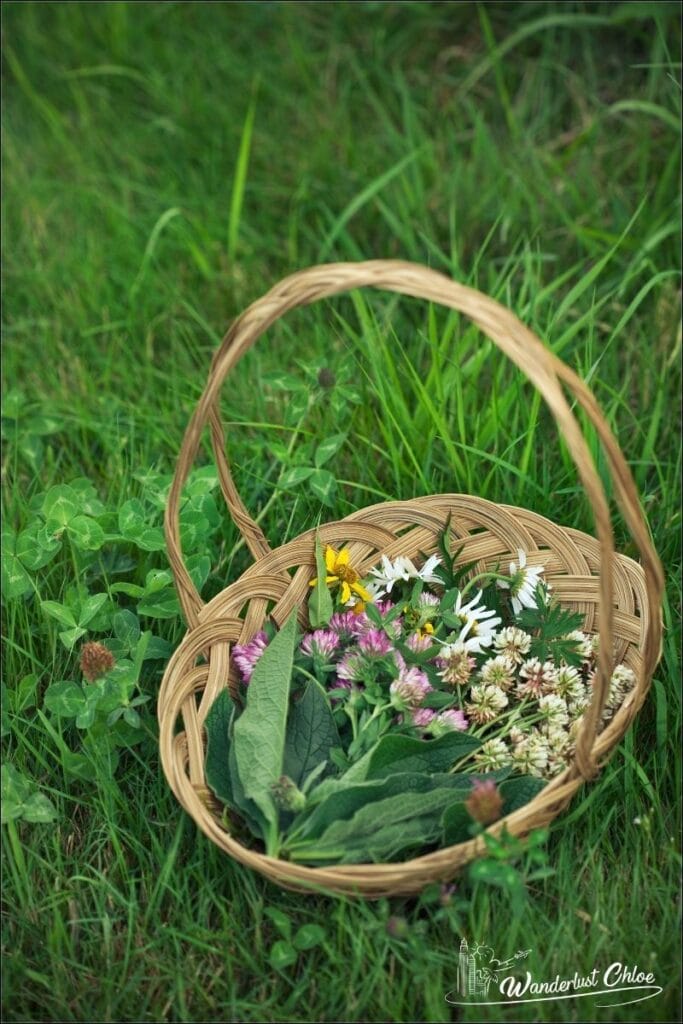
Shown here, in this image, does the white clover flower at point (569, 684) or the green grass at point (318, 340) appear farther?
the white clover flower at point (569, 684)

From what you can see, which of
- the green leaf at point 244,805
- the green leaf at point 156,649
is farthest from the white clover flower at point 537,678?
the green leaf at point 156,649

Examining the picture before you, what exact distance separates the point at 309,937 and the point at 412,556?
655 mm

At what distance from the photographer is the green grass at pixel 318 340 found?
1.52m

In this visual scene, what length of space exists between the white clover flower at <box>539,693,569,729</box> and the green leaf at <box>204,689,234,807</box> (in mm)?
473

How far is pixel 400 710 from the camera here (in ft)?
5.37

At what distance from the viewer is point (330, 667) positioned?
169 cm

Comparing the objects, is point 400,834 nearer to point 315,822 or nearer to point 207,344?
point 315,822

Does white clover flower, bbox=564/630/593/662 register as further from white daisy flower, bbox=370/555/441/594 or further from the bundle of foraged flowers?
white daisy flower, bbox=370/555/441/594

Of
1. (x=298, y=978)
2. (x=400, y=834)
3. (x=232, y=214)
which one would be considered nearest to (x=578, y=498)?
(x=400, y=834)

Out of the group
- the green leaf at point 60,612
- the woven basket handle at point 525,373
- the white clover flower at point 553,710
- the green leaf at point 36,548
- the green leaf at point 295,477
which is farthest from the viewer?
the green leaf at point 295,477

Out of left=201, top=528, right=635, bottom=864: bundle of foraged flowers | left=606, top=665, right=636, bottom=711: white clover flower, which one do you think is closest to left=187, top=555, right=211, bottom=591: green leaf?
left=201, top=528, right=635, bottom=864: bundle of foraged flowers

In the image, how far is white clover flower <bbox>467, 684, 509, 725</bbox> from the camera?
65.8 inches

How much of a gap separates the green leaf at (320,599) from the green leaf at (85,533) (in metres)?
0.38

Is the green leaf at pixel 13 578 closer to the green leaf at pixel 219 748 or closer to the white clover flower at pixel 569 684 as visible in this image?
the green leaf at pixel 219 748
